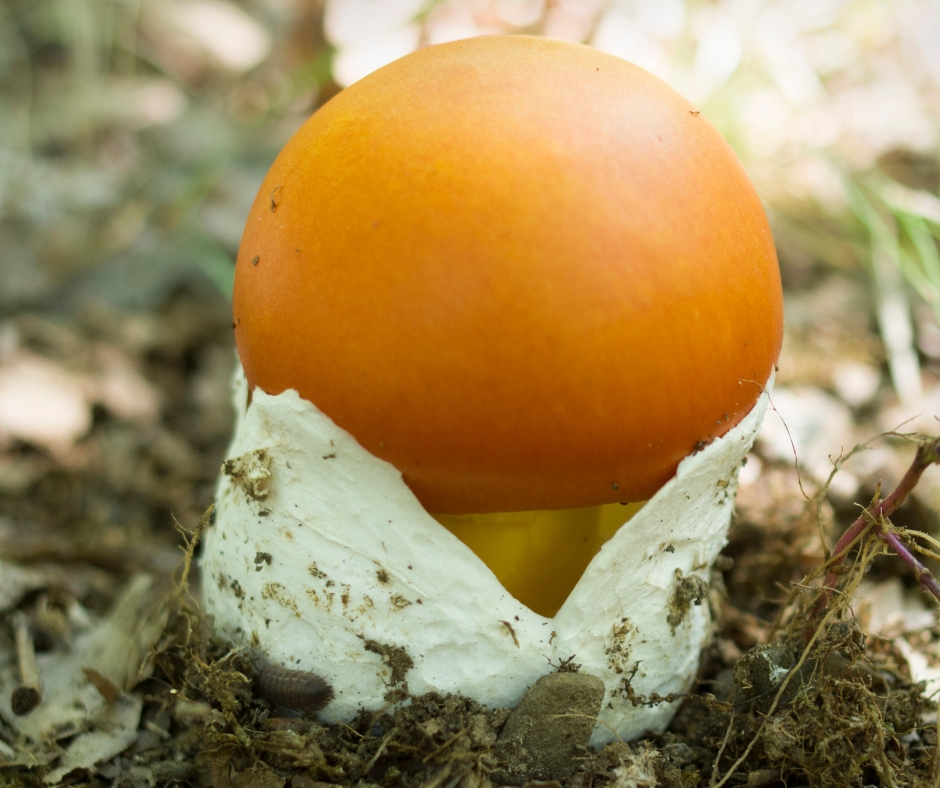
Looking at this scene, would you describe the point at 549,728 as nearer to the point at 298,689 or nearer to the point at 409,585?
the point at 409,585

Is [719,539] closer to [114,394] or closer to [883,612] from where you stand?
[883,612]

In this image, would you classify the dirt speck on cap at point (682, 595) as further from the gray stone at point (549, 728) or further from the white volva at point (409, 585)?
the gray stone at point (549, 728)

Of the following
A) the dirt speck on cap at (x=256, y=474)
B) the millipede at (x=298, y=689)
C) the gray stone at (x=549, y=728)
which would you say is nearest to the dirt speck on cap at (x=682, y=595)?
the gray stone at (x=549, y=728)

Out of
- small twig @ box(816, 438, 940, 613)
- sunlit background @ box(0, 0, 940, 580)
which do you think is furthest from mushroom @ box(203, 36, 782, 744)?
sunlit background @ box(0, 0, 940, 580)

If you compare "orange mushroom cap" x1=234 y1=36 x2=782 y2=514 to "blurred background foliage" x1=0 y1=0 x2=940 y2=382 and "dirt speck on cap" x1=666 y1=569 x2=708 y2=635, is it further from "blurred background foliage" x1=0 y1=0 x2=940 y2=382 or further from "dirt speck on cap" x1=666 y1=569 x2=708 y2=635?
"blurred background foliage" x1=0 y1=0 x2=940 y2=382

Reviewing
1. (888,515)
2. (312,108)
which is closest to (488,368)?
(888,515)

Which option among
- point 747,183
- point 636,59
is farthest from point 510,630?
point 636,59

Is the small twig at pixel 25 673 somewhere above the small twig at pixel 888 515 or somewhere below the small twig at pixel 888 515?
below
